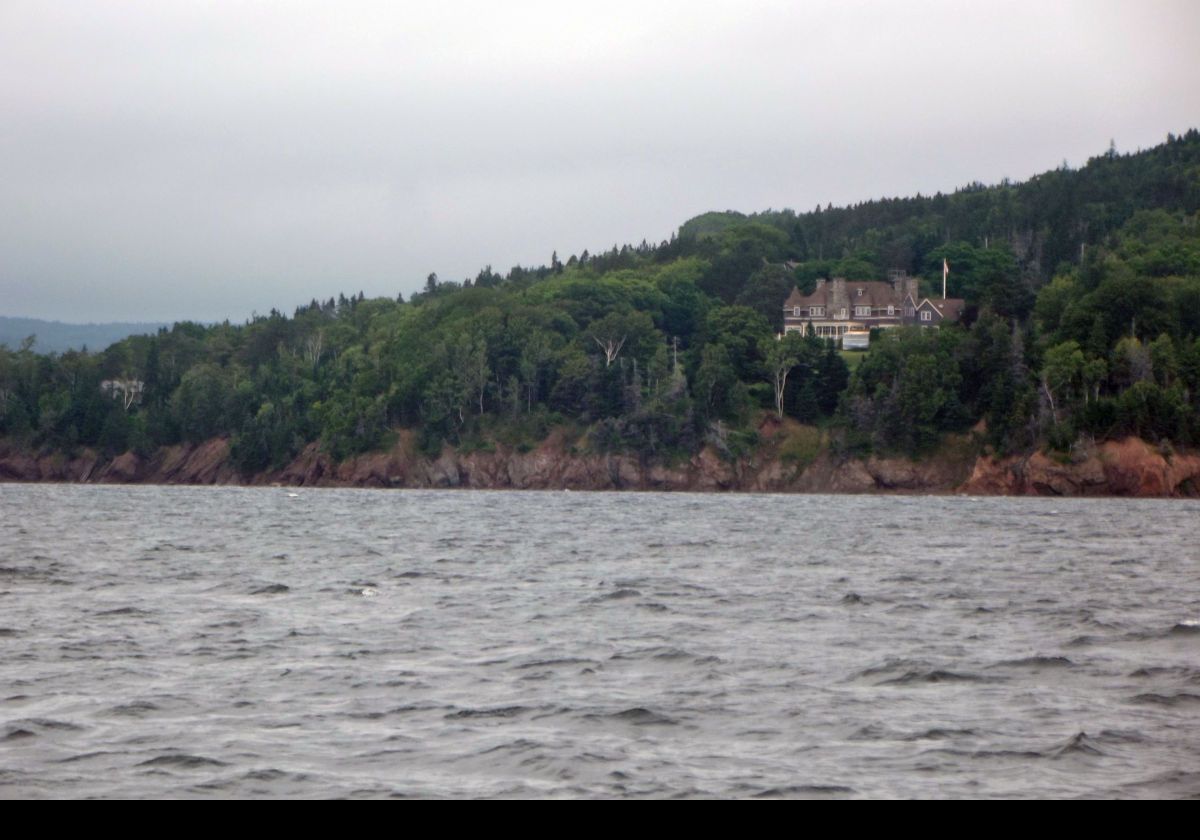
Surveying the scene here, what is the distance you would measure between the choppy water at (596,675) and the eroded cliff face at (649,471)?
79870mm

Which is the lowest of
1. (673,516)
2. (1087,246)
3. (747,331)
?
(673,516)

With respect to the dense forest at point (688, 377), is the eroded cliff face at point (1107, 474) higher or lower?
lower

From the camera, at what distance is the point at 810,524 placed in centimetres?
6850

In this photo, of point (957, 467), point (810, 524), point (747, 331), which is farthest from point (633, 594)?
point (747, 331)

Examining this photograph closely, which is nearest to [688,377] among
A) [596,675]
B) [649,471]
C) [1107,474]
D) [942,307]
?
[649,471]

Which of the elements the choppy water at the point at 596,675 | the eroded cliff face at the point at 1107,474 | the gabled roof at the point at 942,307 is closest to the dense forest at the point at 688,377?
the eroded cliff face at the point at 1107,474

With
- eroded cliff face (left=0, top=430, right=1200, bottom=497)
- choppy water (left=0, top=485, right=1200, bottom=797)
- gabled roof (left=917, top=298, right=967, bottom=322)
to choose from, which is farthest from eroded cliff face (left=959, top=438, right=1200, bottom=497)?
choppy water (left=0, top=485, right=1200, bottom=797)

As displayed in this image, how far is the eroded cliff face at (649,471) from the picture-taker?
120 m

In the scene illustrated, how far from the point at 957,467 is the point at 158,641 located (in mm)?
117684

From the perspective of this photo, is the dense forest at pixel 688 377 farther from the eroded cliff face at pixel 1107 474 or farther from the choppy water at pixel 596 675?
the choppy water at pixel 596 675

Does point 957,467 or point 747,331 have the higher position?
point 747,331

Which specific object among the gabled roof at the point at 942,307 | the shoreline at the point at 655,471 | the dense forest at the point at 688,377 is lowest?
the shoreline at the point at 655,471
